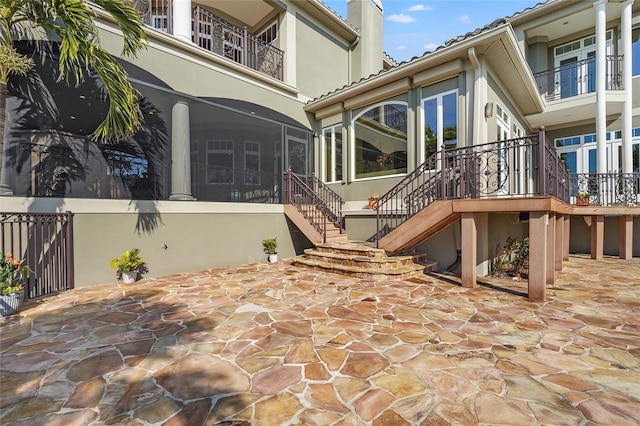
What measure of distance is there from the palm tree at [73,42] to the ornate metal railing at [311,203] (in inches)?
181

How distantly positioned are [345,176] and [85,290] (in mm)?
7383

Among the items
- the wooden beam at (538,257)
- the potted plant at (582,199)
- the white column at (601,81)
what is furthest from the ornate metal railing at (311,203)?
the white column at (601,81)

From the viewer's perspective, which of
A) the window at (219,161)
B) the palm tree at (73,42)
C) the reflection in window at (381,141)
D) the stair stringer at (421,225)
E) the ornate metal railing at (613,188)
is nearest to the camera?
the palm tree at (73,42)

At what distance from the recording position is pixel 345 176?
32.2ft

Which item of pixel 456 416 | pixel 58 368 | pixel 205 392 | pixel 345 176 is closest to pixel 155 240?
pixel 58 368

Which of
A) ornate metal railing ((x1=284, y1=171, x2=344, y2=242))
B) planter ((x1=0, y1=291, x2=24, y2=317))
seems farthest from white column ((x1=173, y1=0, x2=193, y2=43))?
planter ((x1=0, y1=291, x2=24, y2=317))

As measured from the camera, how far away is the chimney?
40.2 ft

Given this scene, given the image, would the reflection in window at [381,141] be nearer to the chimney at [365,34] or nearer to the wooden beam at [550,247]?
the wooden beam at [550,247]

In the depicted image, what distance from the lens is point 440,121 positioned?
7504mm

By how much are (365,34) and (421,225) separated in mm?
9854

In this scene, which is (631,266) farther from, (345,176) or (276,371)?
(276,371)

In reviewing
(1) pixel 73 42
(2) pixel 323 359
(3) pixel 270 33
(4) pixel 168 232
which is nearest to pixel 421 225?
(2) pixel 323 359

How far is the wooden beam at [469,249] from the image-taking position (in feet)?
18.1

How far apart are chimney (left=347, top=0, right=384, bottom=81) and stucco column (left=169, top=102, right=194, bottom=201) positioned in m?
7.84
